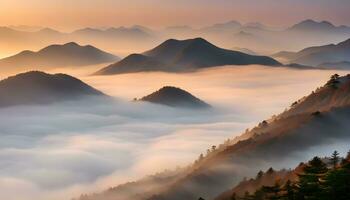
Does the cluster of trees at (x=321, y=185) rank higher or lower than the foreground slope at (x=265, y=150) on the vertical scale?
lower

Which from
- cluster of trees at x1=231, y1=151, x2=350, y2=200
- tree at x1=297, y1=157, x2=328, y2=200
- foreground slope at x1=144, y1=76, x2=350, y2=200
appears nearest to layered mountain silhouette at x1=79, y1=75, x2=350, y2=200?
foreground slope at x1=144, y1=76, x2=350, y2=200

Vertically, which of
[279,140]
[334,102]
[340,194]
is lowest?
[340,194]

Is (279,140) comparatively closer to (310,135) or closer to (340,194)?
(310,135)

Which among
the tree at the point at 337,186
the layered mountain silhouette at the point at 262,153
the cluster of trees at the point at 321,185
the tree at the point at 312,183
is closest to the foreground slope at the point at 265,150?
the layered mountain silhouette at the point at 262,153

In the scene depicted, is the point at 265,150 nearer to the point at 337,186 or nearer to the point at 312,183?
the point at 312,183

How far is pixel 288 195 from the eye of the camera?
2090 inches

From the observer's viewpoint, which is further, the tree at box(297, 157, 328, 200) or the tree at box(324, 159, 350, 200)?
the tree at box(297, 157, 328, 200)

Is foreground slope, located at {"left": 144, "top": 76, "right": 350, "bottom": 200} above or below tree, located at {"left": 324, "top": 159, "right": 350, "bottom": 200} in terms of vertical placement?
above

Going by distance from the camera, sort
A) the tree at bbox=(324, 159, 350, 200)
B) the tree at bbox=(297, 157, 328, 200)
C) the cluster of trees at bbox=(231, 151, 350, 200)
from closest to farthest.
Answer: the tree at bbox=(324, 159, 350, 200) < the cluster of trees at bbox=(231, 151, 350, 200) < the tree at bbox=(297, 157, 328, 200)

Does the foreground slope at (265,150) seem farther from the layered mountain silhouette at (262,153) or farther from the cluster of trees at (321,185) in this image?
the cluster of trees at (321,185)

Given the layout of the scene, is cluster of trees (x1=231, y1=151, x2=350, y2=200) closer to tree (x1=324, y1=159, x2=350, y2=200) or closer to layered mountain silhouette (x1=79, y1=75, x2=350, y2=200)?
tree (x1=324, y1=159, x2=350, y2=200)

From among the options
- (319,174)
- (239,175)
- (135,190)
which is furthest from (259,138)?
(319,174)

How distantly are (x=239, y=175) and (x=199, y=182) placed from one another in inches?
501

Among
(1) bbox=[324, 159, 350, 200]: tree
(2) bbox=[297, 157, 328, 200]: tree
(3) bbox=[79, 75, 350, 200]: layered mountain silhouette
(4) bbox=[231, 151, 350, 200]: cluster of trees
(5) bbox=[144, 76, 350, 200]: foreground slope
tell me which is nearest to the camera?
(1) bbox=[324, 159, 350, 200]: tree
